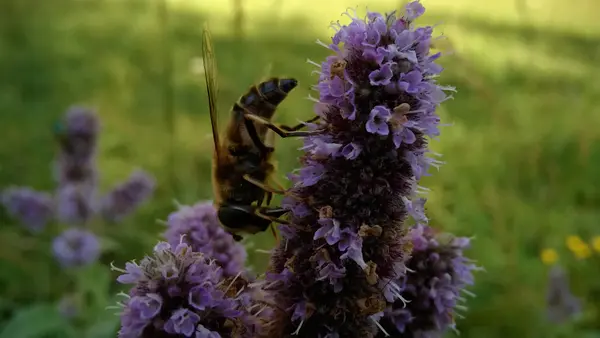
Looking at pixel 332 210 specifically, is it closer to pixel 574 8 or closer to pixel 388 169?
pixel 388 169

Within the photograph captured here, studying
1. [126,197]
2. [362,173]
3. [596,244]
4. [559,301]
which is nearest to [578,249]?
[596,244]

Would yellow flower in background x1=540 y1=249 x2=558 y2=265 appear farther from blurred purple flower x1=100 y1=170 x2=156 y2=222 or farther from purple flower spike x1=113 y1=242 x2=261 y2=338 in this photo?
purple flower spike x1=113 y1=242 x2=261 y2=338

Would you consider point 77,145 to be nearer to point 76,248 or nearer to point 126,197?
point 126,197

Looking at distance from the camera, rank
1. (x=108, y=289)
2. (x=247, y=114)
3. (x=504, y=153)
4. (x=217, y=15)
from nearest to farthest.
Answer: (x=247, y=114) < (x=108, y=289) < (x=504, y=153) < (x=217, y=15)

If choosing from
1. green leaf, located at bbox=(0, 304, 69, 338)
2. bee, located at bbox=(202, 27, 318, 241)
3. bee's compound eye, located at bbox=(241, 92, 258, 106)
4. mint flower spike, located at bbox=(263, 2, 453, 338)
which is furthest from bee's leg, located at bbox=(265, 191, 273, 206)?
green leaf, located at bbox=(0, 304, 69, 338)

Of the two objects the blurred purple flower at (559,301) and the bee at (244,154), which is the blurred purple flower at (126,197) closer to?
the bee at (244,154)

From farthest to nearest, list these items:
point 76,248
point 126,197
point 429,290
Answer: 1. point 126,197
2. point 76,248
3. point 429,290

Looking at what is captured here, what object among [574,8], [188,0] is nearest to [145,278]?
[188,0]
